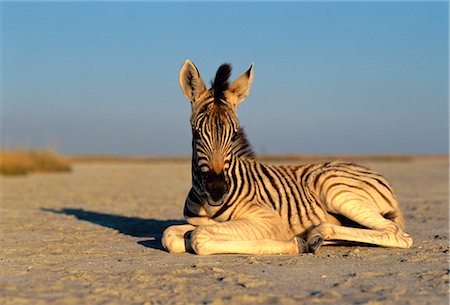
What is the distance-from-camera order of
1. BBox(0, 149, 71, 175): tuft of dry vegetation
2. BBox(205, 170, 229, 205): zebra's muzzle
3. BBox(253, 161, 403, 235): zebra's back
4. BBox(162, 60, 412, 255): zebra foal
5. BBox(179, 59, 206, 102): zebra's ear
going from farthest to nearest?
1. BBox(0, 149, 71, 175): tuft of dry vegetation
2. BBox(253, 161, 403, 235): zebra's back
3. BBox(179, 59, 206, 102): zebra's ear
4. BBox(162, 60, 412, 255): zebra foal
5. BBox(205, 170, 229, 205): zebra's muzzle

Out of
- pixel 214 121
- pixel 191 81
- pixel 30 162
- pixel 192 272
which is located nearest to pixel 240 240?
pixel 192 272

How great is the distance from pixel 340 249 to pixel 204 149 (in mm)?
1989

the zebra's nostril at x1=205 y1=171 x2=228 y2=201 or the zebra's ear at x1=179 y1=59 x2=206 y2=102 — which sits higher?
the zebra's ear at x1=179 y1=59 x2=206 y2=102

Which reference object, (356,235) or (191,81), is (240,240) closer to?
(356,235)

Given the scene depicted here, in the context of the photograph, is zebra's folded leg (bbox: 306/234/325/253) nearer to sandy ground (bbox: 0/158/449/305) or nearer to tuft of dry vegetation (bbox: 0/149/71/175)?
sandy ground (bbox: 0/158/449/305)

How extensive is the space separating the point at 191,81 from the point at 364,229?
2.54 m

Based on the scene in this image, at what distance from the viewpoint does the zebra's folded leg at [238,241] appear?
23.6 feet

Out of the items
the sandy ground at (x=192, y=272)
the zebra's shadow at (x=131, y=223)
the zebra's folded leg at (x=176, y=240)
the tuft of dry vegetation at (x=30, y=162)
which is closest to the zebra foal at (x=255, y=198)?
the zebra's folded leg at (x=176, y=240)

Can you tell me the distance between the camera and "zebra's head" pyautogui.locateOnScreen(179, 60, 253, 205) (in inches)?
282

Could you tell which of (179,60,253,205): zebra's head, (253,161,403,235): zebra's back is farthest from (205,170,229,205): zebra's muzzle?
(253,161,403,235): zebra's back

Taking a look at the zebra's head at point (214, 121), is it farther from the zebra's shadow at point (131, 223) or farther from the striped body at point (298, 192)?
the zebra's shadow at point (131, 223)

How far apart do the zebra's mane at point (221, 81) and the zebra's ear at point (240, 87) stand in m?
0.07

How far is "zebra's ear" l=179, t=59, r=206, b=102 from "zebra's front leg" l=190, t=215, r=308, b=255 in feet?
4.76

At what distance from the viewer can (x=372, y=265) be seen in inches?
265
